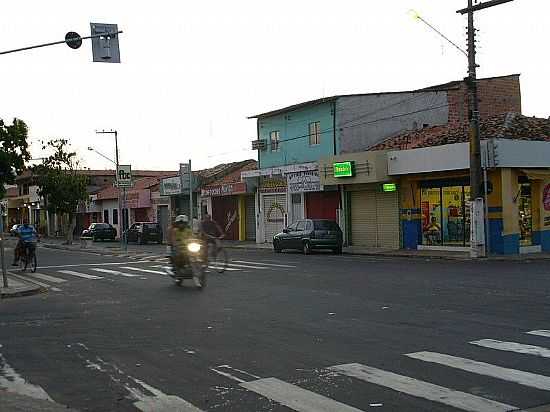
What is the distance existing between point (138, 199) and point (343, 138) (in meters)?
28.7

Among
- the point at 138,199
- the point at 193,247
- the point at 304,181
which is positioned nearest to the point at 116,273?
the point at 193,247

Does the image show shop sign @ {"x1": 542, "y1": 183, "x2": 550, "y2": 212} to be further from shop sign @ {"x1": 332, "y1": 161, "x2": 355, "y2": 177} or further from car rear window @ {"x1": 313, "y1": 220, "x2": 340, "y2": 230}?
car rear window @ {"x1": 313, "y1": 220, "x2": 340, "y2": 230}

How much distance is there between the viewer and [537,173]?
88.4ft

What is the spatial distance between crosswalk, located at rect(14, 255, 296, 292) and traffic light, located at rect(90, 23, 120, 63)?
5.88 metres

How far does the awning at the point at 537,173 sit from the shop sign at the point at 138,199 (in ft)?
120

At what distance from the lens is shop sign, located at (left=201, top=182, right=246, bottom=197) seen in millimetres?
42847

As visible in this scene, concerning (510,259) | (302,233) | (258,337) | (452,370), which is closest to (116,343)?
(258,337)

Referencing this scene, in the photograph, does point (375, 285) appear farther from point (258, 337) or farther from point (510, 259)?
point (510, 259)

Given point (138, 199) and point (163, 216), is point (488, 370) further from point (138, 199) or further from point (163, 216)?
point (138, 199)

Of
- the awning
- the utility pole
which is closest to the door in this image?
the awning

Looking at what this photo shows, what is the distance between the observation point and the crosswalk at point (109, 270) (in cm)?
2003

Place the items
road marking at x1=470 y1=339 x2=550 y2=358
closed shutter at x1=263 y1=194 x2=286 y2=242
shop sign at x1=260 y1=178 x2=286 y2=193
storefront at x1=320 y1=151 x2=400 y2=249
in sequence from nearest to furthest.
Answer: road marking at x1=470 y1=339 x2=550 y2=358
storefront at x1=320 y1=151 x2=400 y2=249
shop sign at x1=260 y1=178 x2=286 y2=193
closed shutter at x1=263 y1=194 x2=286 y2=242

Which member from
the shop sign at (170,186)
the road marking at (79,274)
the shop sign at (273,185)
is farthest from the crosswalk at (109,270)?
the shop sign at (170,186)

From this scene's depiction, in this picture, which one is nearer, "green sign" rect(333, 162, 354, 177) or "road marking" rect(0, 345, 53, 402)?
"road marking" rect(0, 345, 53, 402)
